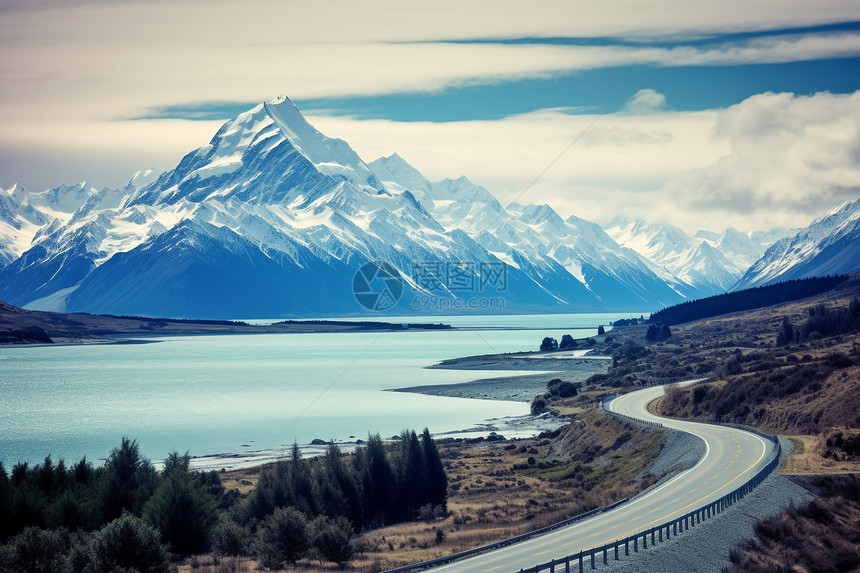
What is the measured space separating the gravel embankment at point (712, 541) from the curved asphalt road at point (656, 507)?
169 centimetres

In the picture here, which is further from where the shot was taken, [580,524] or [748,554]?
[580,524]

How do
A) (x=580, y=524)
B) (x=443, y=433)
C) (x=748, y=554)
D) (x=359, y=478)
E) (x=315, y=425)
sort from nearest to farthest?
(x=748, y=554), (x=580, y=524), (x=359, y=478), (x=443, y=433), (x=315, y=425)

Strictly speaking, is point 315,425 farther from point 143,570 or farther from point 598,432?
point 143,570

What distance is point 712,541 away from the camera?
35.2 meters

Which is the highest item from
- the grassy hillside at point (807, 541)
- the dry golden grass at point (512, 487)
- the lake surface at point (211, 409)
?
the lake surface at point (211, 409)

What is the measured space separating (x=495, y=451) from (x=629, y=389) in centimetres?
3714

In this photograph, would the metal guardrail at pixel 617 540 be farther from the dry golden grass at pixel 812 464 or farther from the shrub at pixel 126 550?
the shrub at pixel 126 550

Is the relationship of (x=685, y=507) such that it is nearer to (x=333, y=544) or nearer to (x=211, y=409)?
(x=333, y=544)

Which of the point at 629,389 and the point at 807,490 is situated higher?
the point at 629,389

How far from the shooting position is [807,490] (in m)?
44.7

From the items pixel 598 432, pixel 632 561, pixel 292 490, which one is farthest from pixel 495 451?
pixel 632 561

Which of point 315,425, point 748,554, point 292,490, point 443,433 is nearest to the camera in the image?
point 748,554

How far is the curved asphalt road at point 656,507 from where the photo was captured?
3197 cm

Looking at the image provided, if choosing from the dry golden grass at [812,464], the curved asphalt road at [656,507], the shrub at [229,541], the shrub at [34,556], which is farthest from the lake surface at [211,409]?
the dry golden grass at [812,464]
